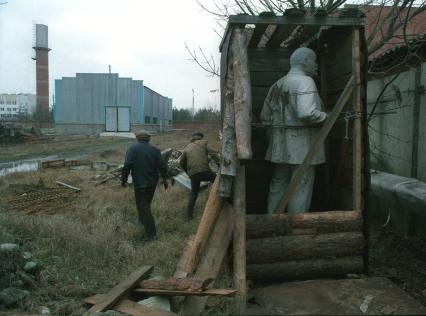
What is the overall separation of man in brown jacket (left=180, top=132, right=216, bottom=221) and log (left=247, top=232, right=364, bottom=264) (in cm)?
481

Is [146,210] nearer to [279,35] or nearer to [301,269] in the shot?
[301,269]

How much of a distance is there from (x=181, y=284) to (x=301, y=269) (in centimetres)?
129

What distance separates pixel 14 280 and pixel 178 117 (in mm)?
72316

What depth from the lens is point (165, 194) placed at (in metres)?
11.7

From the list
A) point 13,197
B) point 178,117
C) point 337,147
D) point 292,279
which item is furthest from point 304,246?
point 178,117

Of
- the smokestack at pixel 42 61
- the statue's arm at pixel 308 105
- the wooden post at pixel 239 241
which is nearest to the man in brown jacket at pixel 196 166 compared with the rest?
the statue's arm at pixel 308 105

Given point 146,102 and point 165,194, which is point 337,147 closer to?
point 165,194

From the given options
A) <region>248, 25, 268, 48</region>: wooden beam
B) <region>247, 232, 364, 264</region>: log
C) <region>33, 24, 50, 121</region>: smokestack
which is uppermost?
<region>33, 24, 50, 121</region>: smokestack

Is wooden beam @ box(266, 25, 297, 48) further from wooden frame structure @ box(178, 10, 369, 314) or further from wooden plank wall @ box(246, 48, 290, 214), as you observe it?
wooden plank wall @ box(246, 48, 290, 214)

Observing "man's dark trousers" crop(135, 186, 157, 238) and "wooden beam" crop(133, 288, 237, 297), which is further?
"man's dark trousers" crop(135, 186, 157, 238)

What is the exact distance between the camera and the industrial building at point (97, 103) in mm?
45875

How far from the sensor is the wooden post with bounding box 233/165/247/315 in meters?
4.23

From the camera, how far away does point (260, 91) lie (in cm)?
635

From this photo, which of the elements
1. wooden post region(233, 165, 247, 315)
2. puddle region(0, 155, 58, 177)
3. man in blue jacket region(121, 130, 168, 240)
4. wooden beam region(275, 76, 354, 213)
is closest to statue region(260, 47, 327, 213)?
wooden beam region(275, 76, 354, 213)
